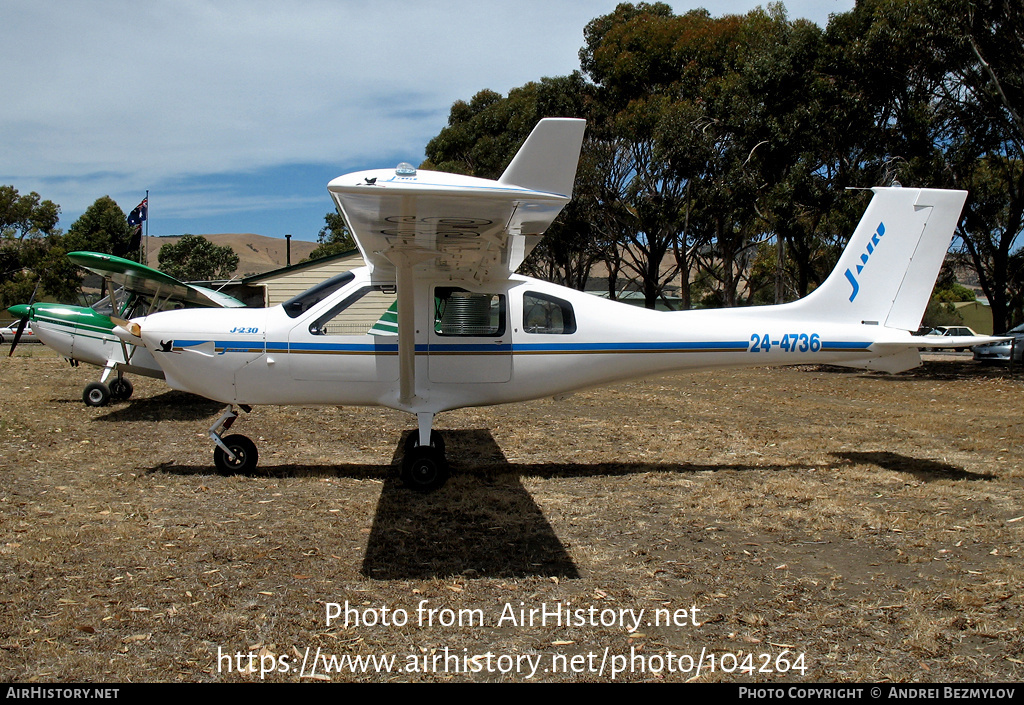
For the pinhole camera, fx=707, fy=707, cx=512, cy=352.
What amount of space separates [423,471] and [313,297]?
2.09 meters

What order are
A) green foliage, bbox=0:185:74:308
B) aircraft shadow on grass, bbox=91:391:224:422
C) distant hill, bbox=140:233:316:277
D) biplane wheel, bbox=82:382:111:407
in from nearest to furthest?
aircraft shadow on grass, bbox=91:391:224:422 < biplane wheel, bbox=82:382:111:407 < green foliage, bbox=0:185:74:308 < distant hill, bbox=140:233:316:277

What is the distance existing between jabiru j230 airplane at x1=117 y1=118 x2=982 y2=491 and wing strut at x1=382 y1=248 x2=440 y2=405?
0.07 ft

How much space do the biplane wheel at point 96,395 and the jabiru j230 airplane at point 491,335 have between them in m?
5.92

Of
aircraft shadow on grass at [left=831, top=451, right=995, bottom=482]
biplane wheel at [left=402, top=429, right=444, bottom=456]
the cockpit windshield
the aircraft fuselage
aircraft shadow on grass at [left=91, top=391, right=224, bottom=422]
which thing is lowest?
aircraft shadow on grass at [left=831, top=451, right=995, bottom=482]

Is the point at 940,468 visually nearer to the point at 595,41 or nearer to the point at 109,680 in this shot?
the point at 109,680

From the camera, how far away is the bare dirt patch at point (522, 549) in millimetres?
3580

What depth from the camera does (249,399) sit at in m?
6.94

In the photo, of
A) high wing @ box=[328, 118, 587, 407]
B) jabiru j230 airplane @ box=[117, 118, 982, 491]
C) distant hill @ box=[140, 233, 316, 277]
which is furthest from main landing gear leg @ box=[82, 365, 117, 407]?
distant hill @ box=[140, 233, 316, 277]

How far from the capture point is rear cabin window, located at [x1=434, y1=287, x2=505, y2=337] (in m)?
7.05

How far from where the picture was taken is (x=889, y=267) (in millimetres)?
7320

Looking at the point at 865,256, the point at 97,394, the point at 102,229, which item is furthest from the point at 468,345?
the point at 102,229

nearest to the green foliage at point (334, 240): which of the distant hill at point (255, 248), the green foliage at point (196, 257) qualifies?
the green foliage at point (196, 257)

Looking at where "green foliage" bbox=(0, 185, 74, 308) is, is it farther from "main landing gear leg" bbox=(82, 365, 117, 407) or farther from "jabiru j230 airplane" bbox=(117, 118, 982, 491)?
"jabiru j230 airplane" bbox=(117, 118, 982, 491)

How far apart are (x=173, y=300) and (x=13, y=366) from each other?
10.4 meters
